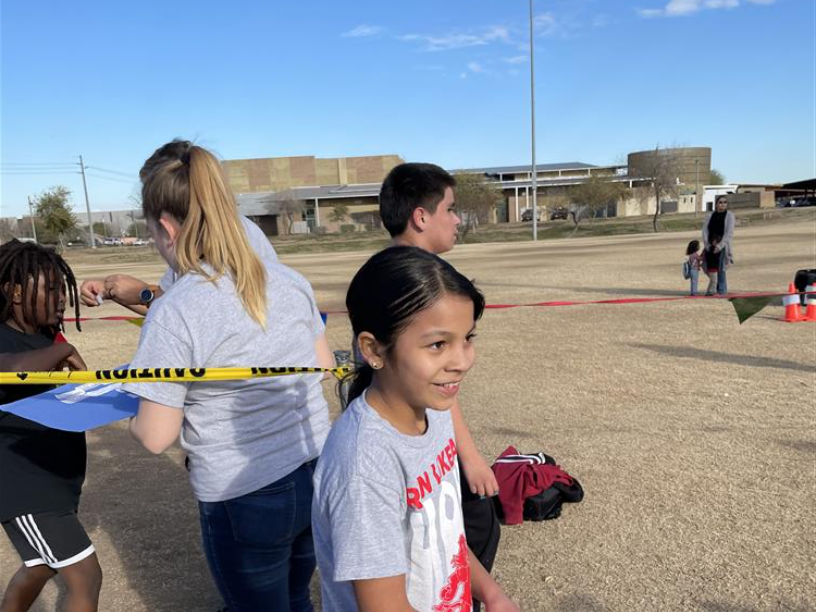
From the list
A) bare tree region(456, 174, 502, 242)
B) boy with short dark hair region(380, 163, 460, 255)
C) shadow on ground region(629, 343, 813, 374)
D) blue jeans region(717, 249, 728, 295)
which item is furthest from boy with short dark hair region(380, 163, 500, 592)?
bare tree region(456, 174, 502, 242)

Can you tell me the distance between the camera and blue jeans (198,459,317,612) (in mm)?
1767

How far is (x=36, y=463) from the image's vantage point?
2176 millimetres

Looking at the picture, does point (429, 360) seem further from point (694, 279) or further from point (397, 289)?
point (694, 279)

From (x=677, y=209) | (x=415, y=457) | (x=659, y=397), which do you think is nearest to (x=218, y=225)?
(x=415, y=457)

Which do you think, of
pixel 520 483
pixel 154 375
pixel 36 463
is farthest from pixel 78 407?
pixel 520 483

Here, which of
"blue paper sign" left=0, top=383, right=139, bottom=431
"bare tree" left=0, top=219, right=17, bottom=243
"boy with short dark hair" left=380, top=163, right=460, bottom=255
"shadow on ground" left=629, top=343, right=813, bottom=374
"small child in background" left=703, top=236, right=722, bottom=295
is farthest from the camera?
"bare tree" left=0, top=219, right=17, bottom=243

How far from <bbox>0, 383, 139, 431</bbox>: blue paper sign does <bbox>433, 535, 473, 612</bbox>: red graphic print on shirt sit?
3.72 feet

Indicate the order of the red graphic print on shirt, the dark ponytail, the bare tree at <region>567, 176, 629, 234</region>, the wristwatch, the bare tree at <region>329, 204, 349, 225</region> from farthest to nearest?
the bare tree at <region>329, 204, 349, 225</region>
the bare tree at <region>567, 176, 629, 234</region>
the wristwatch
the red graphic print on shirt
the dark ponytail

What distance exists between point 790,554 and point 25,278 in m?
3.81

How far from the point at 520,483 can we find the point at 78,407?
2.50m

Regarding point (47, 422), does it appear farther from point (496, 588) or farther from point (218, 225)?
point (496, 588)

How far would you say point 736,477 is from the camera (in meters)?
3.96

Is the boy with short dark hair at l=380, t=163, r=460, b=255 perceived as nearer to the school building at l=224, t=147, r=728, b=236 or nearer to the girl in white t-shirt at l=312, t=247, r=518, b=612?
the girl in white t-shirt at l=312, t=247, r=518, b=612

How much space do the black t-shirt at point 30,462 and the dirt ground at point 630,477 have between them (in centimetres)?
110
